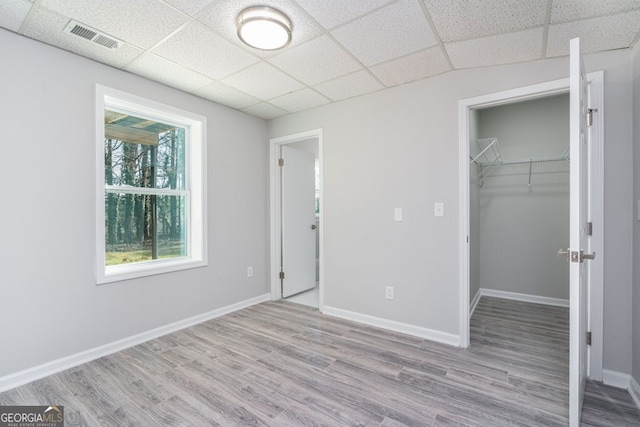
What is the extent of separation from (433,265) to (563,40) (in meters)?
1.89

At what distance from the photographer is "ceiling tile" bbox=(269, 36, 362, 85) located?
2.12 m

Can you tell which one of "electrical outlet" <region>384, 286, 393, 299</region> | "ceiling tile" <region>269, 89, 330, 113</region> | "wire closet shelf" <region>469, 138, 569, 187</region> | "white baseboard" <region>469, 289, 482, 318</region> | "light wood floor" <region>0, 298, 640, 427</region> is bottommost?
"light wood floor" <region>0, 298, 640, 427</region>

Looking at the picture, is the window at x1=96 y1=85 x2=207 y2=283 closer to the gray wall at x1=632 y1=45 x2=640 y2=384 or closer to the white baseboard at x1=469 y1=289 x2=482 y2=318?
the white baseboard at x1=469 y1=289 x2=482 y2=318

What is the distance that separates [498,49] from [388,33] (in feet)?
2.83

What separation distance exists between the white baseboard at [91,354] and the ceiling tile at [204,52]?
240 centimetres

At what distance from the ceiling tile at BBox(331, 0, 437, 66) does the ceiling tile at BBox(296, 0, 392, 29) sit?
2.2 inches

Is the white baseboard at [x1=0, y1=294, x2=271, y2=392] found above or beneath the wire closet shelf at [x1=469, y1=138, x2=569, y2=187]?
beneath

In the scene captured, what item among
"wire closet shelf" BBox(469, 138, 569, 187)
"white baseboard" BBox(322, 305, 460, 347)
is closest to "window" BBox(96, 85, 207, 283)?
"white baseboard" BBox(322, 305, 460, 347)

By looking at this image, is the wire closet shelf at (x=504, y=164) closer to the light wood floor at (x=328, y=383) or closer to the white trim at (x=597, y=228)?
the white trim at (x=597, y=228)

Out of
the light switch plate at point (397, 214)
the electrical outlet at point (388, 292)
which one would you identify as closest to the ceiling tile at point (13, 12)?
the light switch plate at point (397, 214)

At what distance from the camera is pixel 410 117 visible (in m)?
2.75

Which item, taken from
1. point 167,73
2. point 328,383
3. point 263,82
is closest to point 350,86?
point 263,82

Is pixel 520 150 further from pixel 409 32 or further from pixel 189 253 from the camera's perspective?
pixel 189 253

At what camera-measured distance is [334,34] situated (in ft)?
6.48
